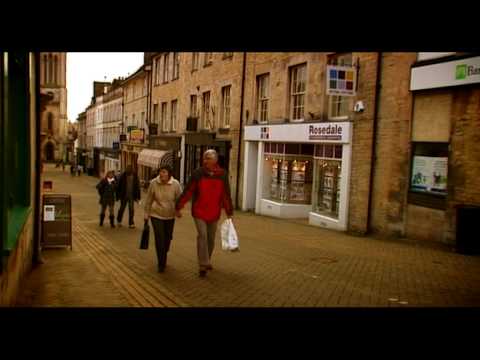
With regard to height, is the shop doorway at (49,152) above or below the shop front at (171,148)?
below

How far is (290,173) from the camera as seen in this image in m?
19.4

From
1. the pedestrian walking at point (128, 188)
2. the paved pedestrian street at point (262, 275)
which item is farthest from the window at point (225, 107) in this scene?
the paved pedestrian street at point (262, 275)

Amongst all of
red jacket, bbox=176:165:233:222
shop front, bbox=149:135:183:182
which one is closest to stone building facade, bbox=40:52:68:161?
shop front, bbox=149:135:183:182

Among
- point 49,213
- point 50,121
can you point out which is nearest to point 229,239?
point 49,213

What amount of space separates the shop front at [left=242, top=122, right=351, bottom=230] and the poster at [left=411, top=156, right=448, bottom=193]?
8.21 feet

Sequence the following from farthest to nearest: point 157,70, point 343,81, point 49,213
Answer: point 157,70 < point 343,81 < point 49,213

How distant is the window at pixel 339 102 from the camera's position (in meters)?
15.8

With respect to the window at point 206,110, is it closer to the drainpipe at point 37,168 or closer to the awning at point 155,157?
the awning at point 155,157

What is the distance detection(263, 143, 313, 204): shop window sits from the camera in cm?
1898

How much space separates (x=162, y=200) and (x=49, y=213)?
3.25 metres

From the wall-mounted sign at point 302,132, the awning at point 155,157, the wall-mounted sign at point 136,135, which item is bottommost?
the awning at point 155,157

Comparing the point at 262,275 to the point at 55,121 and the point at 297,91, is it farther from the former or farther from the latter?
the point at 55,121
